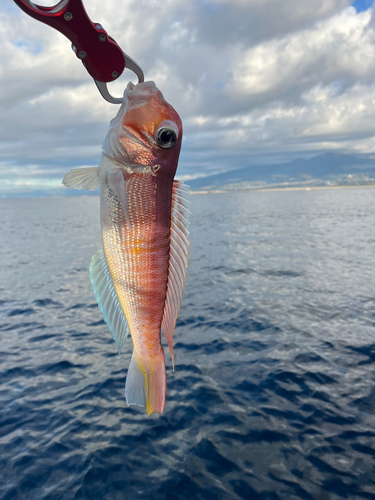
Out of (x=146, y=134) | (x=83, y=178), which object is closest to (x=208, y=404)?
(x=83, y=178)

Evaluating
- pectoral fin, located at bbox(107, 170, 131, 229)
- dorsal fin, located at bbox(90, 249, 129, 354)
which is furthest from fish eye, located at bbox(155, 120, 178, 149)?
dorsal fin, located at bbox(90, 249, 129, 354)

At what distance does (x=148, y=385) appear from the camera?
2.68 meters

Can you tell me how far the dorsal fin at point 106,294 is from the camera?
287cm

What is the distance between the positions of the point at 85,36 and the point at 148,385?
2.73 m

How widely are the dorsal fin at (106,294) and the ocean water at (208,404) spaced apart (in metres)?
5.92

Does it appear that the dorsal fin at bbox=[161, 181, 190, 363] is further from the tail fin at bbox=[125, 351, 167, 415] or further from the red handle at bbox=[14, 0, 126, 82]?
the red handle at bbox=[14, 0, 126, 82]

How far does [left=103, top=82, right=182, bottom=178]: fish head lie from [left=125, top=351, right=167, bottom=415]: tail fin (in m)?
1.51

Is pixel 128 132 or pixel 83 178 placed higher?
pixel 128 132

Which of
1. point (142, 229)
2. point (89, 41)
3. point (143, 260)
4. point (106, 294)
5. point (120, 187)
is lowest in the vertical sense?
point (106, 294)

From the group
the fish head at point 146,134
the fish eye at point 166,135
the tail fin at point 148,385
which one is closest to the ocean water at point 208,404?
the tail fin at point 148,385

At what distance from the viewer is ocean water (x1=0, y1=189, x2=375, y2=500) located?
23.9ft

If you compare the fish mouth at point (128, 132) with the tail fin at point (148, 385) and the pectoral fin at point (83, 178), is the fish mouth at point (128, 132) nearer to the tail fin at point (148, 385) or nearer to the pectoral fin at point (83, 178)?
the pectoral fin at point (83, 178)

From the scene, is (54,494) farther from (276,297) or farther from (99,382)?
(276,297)

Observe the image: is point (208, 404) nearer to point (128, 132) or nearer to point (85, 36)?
point (128, 132)
